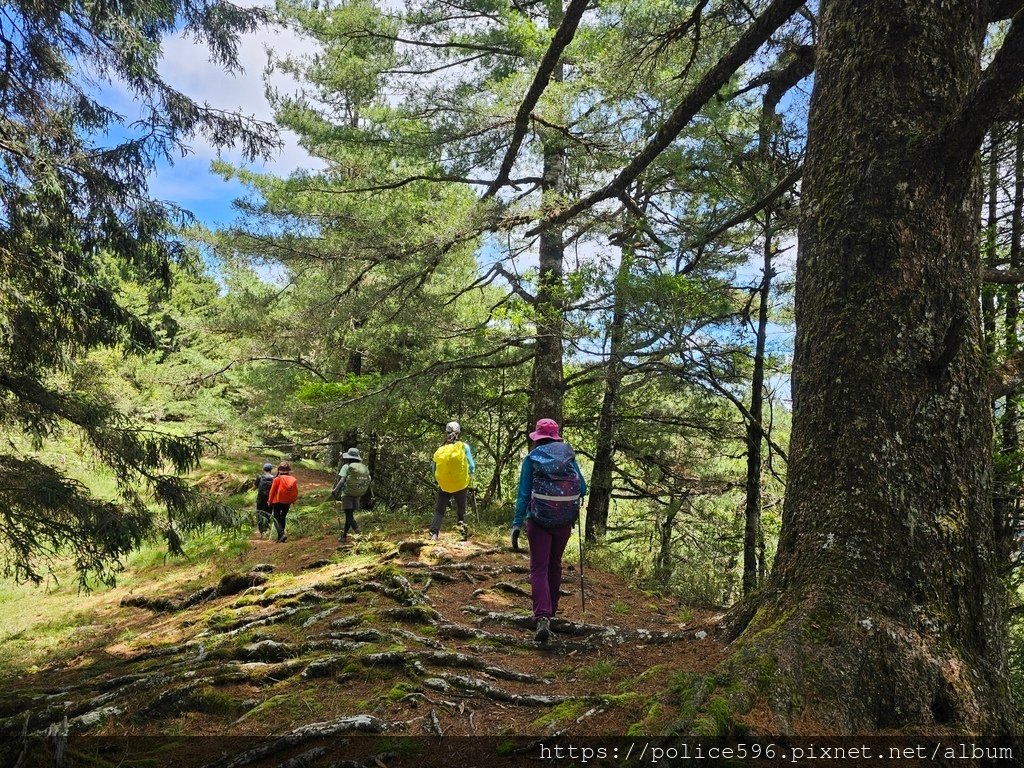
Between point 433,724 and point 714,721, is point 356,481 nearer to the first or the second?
point 433,724

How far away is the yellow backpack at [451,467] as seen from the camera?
8375 mm

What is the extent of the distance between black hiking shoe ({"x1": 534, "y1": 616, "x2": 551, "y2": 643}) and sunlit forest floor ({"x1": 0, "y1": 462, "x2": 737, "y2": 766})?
9 centimetres

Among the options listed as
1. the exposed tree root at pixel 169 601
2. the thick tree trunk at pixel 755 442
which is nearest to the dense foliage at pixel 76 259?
the exposed tree root at pixel 169 601

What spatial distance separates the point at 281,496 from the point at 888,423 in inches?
425

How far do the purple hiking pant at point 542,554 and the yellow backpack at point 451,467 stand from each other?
3.42 meters

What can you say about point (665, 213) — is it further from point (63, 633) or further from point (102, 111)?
point (63, 633)

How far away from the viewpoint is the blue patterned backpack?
16.0 feet

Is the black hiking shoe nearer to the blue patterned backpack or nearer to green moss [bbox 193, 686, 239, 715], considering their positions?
the blue patterned backpack

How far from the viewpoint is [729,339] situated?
7.41 meters

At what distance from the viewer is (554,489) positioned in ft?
16.1

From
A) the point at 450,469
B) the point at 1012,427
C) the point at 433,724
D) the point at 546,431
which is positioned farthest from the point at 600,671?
Result: the point at 1012,427

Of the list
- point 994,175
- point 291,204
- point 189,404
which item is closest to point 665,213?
point 994,175

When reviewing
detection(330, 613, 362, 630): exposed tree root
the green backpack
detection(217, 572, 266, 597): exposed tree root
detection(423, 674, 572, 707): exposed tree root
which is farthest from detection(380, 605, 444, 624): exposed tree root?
the green backpack

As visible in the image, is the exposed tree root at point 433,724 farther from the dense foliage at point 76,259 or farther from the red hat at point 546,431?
the dense foliage at point 76,259
